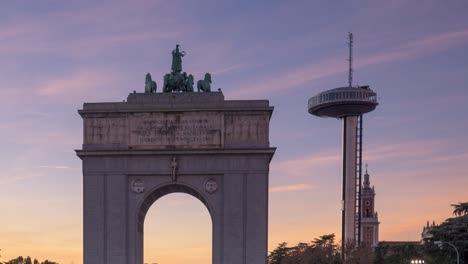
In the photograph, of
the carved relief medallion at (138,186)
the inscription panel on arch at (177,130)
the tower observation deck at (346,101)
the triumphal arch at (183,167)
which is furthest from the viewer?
the tower observation deck at (346,101)

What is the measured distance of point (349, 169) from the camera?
134 m

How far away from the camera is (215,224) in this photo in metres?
47.9

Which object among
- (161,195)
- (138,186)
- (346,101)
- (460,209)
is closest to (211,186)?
(161,195)

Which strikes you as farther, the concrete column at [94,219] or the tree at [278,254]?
the tree at [278,254]

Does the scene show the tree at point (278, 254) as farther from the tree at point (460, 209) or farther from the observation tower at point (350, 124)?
the tree at point (460, 209)

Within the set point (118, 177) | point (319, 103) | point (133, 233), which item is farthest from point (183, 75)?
point (319, 103)

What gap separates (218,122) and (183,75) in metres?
4.94

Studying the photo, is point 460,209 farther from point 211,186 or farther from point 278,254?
point 278,254

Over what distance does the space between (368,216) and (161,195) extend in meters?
122

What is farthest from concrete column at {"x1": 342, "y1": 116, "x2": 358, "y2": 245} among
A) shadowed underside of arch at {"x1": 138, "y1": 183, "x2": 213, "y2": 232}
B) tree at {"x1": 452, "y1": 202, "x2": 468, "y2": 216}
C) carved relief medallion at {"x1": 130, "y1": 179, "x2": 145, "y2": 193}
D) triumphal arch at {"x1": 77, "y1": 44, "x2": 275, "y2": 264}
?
carved relief medallion at {"x1": 130, "y1": 179, "x2": 145, "y2": 193}

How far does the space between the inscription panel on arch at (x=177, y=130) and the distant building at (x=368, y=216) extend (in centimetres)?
11716

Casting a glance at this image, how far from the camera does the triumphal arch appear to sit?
156ft

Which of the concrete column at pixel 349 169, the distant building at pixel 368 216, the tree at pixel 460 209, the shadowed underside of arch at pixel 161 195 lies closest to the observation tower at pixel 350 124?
the concrete column at pixel 349 169

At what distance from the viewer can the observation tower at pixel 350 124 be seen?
130 m
